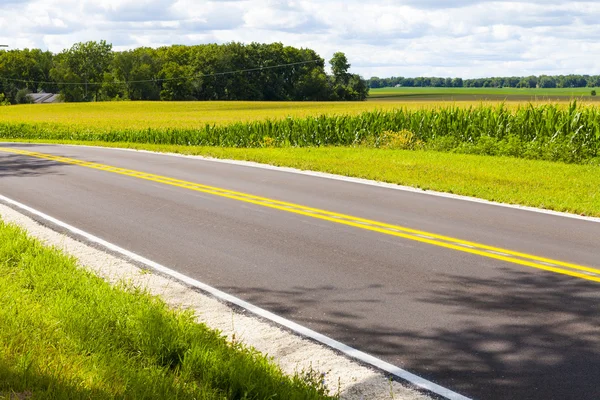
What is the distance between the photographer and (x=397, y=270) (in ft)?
25.0

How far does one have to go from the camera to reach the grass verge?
12.8 metres

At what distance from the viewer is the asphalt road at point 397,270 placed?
519cm

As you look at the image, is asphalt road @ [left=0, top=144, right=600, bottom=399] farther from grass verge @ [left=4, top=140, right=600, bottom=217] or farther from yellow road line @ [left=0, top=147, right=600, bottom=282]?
grass verge @ [left=4, top=140, right=600, bottom=217]

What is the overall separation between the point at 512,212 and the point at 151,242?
19.5 feet

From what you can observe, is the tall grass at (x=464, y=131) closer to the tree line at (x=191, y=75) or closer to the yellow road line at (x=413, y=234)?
the yellow road line at (x=413, y=234)

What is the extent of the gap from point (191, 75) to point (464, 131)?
104 metres

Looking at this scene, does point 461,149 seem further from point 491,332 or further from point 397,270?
point 491,332

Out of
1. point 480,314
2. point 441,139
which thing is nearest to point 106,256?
point 480,314

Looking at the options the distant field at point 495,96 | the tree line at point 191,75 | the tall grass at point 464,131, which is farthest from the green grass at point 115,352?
the tree line at point 191,75

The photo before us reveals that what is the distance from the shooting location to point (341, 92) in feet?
415

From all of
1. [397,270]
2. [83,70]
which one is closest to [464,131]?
[397,270]

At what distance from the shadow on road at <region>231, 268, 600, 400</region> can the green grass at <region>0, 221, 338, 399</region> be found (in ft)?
3.14

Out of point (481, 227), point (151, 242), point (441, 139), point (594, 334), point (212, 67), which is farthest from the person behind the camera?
point (212, 67)

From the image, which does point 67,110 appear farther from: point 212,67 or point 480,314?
point 480,314
